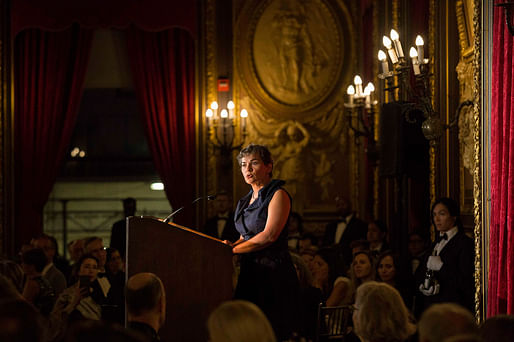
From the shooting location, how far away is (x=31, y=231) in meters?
8.97

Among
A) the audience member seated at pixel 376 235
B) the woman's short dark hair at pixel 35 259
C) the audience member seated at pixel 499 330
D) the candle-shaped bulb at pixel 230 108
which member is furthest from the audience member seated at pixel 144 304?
the candle-shaped bulb at pixel 230 108

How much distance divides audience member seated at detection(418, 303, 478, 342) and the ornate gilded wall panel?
6.98 m

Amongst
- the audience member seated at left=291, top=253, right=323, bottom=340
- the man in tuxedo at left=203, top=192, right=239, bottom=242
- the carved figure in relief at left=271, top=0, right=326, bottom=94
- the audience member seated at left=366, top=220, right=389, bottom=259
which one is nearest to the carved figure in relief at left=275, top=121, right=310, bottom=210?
the carved figure in relief at left=271, top=0, right=326, bottom=94

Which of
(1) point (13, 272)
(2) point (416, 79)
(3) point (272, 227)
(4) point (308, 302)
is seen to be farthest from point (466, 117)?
(1) point (13, 272)

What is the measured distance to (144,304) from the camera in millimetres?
3041

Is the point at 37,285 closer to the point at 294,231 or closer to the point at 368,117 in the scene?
the point at 294,231

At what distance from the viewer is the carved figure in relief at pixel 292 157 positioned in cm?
927

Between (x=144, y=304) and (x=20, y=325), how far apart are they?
1.28m

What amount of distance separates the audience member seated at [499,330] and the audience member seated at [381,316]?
1.29ft

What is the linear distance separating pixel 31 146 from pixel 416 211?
455 centimetres

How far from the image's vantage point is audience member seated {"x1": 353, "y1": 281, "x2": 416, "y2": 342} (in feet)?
8.78

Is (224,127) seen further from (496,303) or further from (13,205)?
(496,303)

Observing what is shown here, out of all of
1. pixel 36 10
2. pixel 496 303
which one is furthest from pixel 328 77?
pixel 496 303

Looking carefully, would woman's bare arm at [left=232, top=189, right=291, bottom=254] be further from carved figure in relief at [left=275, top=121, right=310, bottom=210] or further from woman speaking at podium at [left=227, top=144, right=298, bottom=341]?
carved figure in relief at [left=275, top=121, right=310, bottom=210]
